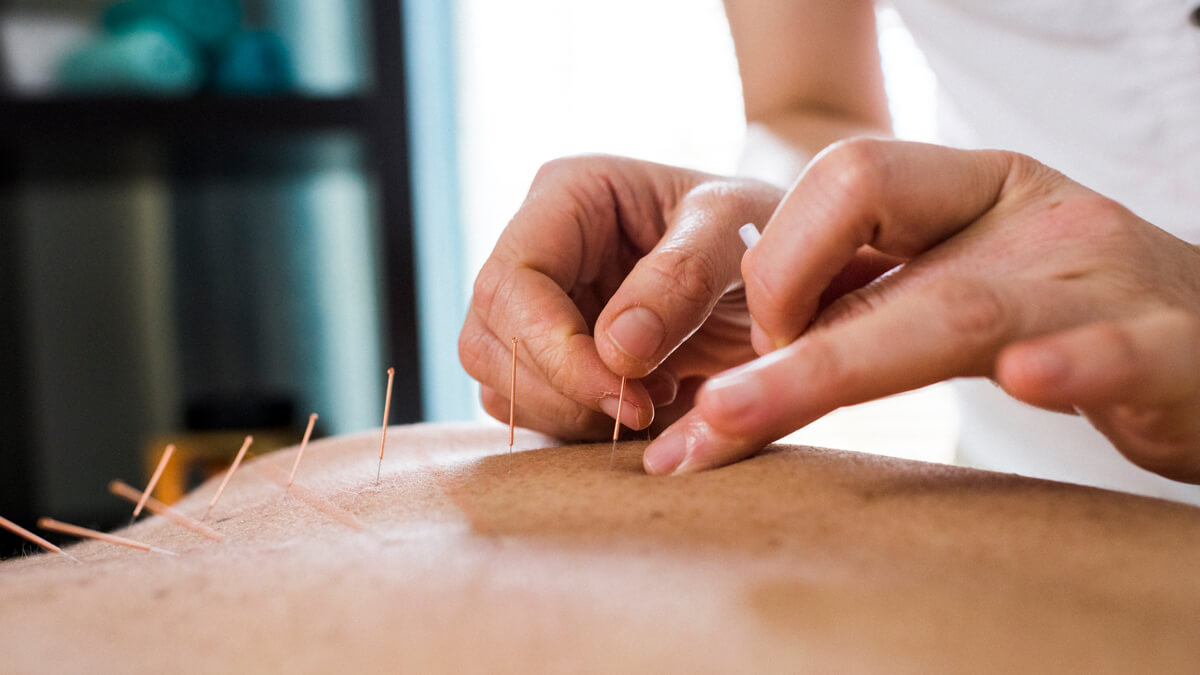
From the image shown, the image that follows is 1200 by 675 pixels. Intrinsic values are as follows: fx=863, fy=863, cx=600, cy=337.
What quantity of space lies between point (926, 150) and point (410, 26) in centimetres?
200

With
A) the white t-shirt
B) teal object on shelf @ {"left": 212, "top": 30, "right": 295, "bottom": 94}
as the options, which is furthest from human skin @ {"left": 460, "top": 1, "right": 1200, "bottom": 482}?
teal object on shelf @ {"left": 212, "top": 30, "right": 295, "bottom": 94}

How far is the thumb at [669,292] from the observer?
866 mm

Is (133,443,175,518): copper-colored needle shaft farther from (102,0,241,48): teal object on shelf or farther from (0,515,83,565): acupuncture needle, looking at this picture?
(102,0,241,48): teal object on shelf

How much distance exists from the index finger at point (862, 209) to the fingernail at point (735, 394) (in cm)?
9

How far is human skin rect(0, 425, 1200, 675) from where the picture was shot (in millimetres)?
385

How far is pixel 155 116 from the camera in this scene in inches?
86.1

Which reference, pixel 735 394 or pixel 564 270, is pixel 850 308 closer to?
pixel 735 394

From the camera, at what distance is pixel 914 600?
43cm

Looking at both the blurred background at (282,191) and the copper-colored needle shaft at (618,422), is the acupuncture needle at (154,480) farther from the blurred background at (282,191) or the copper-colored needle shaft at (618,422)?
the blurred background at (282,191)

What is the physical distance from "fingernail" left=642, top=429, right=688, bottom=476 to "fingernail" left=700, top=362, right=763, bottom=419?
10 centimetres

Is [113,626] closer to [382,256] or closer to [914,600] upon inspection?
[914,600]

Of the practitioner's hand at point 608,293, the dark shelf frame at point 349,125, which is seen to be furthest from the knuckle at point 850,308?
the dark shelf frame at point 349,125

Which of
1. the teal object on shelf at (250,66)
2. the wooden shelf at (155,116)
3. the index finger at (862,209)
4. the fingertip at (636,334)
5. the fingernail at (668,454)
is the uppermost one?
the teal object on shelf at (250,66)

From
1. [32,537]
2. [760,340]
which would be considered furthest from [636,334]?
[32,537]
